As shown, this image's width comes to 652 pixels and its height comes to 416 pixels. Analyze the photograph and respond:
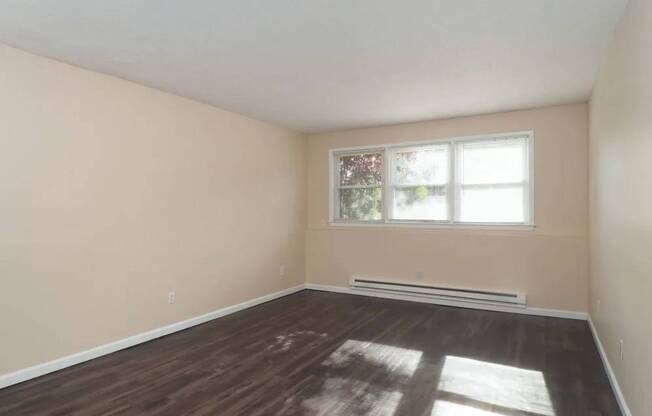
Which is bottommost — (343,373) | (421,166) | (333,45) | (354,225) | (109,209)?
(343,373)

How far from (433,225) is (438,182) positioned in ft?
1.96

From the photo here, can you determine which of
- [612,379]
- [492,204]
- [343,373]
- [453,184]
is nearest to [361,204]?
[453,184]

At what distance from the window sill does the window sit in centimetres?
3

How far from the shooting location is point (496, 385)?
2.77 meters

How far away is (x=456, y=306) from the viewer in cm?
499

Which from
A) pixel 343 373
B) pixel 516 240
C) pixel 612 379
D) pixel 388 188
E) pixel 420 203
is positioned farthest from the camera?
pixel 388 188

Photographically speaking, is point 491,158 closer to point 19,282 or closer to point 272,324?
point 272,324

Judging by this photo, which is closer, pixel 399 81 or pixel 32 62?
pixel 32 62

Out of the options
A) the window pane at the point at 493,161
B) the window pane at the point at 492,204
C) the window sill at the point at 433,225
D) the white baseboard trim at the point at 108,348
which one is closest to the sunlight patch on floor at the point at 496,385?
the window sill at the point at 433,225

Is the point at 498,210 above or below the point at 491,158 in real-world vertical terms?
below

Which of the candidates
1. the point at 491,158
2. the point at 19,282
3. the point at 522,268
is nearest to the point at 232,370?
the point at 19,282

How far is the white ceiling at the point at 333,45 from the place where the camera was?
231 centimetres

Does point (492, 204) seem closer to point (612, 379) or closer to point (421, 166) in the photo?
point (421, 166)

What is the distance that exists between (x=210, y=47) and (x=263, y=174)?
2542 millimetres
